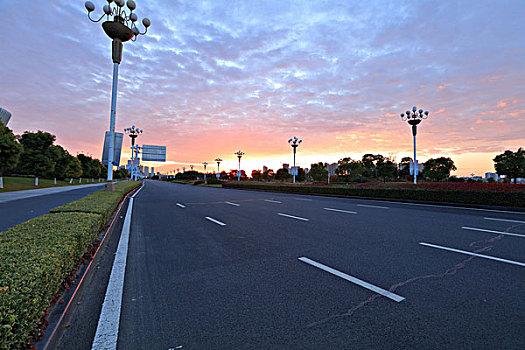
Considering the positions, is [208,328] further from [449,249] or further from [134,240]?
[449,249]

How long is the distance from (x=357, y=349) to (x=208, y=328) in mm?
1547

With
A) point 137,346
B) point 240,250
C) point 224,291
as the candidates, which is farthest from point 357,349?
point 240,250

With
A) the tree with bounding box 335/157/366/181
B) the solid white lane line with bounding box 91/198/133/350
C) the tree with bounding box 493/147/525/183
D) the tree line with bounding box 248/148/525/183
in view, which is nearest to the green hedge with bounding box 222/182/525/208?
the tree line with bounding box 248/148/525/183

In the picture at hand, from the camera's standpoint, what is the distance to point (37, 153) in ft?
129

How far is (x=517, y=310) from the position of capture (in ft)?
10.1

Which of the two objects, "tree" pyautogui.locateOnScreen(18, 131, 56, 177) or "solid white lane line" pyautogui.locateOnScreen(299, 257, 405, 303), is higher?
"tree" pyautogui.locateOnScreen(18, 131, 56, 177)

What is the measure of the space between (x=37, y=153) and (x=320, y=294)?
51.2 m

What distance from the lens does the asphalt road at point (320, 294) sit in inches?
102

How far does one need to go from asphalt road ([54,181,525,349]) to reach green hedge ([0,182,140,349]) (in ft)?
1.89

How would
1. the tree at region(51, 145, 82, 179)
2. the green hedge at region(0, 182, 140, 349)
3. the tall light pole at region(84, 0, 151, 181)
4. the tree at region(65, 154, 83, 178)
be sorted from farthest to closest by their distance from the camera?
the tree at region(65, 154, 83, 178) → the tree at region(51, 145, 82, 179) → the tall light pole at region(84, 0, 151, 181) → the green hedge at region(0, 182, 140, 349)

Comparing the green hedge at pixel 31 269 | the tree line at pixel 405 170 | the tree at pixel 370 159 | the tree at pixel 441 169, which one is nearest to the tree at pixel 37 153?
the green hedge at pixel 31 269

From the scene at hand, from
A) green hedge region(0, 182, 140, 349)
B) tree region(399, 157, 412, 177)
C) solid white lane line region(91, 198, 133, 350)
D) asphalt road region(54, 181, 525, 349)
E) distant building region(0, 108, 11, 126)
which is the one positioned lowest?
solid white lane line region(91, 198, 133, 350)

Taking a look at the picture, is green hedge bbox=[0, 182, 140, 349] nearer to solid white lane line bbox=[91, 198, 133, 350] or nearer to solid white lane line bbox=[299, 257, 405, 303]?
solid white lane line bbox=[91, 198, 133, 350]

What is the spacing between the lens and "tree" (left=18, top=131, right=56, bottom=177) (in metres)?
38.6
